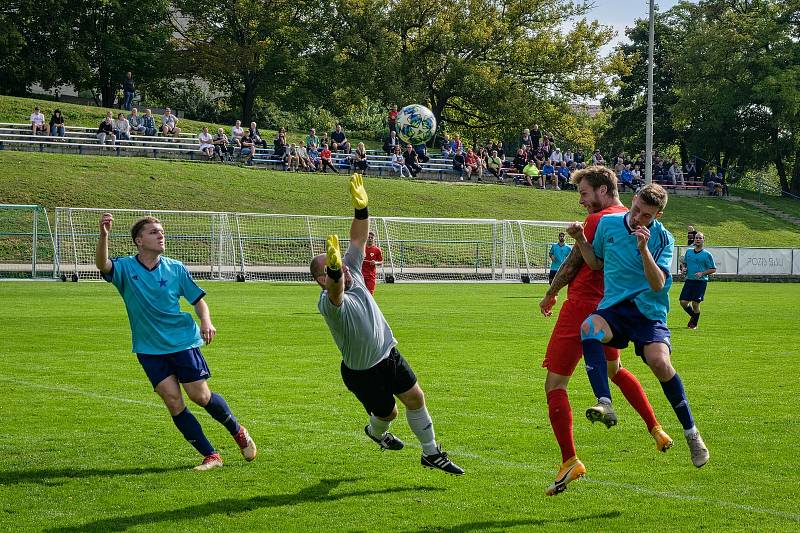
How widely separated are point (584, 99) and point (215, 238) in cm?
3775

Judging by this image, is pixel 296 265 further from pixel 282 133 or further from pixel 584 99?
pixel 584 99

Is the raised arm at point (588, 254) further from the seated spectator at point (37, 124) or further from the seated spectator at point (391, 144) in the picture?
the seated spectator at point (391, 144)

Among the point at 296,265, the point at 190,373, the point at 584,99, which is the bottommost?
the point at 296,265

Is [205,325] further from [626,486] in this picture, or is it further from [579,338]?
[626,486]

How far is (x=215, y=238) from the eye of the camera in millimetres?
35312

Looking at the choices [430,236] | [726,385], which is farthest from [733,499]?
[430,236]

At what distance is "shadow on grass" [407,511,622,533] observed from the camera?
19.6 feet

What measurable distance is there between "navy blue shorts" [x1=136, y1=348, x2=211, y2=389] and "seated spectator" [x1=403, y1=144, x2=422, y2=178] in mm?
42911

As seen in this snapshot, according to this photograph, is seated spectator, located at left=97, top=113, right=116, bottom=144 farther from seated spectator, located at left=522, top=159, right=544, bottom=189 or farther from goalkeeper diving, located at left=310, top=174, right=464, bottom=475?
goalkeeper diving, located at left=310, top=174, right=464, bottom=475

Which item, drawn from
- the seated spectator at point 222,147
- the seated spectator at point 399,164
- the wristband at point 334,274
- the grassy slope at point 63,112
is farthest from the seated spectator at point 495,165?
the wristband at point 334,274

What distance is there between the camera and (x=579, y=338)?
287 inches

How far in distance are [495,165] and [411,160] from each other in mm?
5338

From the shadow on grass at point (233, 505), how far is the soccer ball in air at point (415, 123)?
3999 centimetres

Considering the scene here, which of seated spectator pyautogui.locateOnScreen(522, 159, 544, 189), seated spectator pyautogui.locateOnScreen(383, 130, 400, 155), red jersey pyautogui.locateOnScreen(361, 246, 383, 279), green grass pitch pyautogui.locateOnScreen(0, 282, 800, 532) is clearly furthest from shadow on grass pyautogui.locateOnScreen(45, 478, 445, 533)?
seated spectator pyautogui.locateOnScreen(522, 159, 544, 189)
